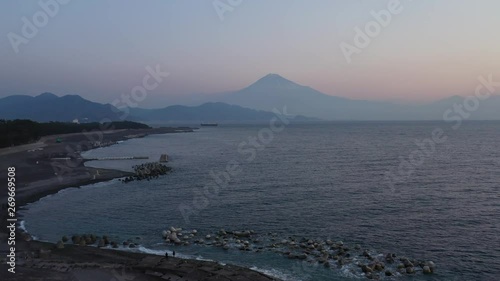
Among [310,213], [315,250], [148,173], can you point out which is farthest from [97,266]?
[148,173]

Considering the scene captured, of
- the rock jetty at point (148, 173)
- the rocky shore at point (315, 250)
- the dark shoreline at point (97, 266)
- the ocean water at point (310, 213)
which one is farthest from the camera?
the rock jetty at point (148, 173)

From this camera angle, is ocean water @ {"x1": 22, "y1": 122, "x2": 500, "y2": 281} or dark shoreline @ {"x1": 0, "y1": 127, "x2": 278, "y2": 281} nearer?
dark shoreline @ {"x1": 0, "y1": 127, "x2": 278, "y2": 281}

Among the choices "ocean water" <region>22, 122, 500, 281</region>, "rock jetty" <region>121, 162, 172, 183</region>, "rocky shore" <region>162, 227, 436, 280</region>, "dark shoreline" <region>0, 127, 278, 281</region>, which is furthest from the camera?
"rock jetty" <region>121, 162, 172, 183</region>

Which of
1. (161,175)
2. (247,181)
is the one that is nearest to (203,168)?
(161,175)

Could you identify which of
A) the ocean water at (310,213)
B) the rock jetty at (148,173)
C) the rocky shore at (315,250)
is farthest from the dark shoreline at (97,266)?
the rock jetty at (148,173)

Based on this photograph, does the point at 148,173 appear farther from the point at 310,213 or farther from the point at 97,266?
the point at 97,266

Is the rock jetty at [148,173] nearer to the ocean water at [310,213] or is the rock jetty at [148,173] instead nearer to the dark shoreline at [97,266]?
the ocean water at [310,213]

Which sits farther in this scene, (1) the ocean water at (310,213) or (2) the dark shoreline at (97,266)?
(1) the ocean water at (310,213)

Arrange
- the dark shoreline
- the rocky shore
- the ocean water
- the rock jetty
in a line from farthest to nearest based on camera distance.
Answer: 1. the rock jetty
2. the ocean water
3. the rocky shore
4. the dark shoreline

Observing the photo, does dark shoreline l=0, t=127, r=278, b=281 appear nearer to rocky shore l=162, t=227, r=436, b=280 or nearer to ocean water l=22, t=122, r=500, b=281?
ocean water l=22, t=122, r=500, b=281

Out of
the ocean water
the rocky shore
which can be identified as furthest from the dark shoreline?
the rocky shore

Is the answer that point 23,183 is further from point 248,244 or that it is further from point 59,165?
point 248,244
